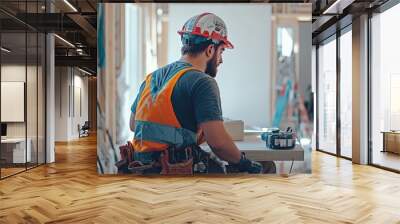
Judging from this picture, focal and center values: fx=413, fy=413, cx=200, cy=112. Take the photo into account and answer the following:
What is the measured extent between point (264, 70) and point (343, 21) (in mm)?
3105

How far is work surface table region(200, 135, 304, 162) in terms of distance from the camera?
6.75 meters

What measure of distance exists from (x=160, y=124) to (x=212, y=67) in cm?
125

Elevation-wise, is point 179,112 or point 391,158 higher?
point 179,112

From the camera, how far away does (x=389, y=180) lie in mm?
6441

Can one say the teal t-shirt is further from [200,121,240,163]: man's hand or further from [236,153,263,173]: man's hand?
[236,153,263,173]: man's hand

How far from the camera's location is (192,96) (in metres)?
6.45

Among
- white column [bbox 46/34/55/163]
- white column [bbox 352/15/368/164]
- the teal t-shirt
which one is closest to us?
the teal t-shirt

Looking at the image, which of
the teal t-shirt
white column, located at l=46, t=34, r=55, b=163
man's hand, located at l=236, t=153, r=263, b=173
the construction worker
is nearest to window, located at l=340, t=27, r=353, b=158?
man's hand, located at l=236, t=153, r=263, b=173

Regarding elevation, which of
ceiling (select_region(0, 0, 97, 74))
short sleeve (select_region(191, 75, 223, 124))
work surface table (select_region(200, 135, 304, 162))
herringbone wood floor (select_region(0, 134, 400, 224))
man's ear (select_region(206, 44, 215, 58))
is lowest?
herringbone wood floor (select_region(0, 134, 400, 224))

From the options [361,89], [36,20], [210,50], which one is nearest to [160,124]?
[210,50]

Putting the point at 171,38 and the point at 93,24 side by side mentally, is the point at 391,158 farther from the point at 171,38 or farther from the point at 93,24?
the point at 93,24

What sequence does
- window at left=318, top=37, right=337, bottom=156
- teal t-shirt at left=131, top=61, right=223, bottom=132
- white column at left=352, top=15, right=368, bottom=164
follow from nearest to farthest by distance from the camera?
teal t-shirt at left=131, top=61, right=223, bottom=132 < white column at left=352, top=15, right=368, bottom=164 < window at left=318, top=37, right=337, bottom=156

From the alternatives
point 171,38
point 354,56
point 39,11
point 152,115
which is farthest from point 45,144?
point 354,56

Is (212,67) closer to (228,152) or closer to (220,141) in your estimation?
(220,141)
